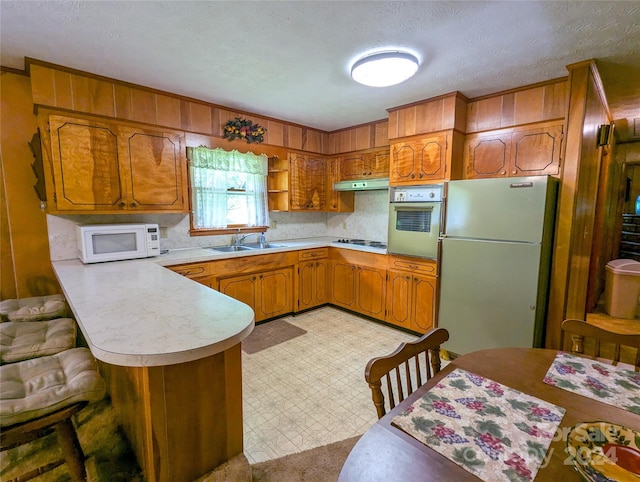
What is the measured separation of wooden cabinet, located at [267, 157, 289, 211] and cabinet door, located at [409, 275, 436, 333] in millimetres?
1916

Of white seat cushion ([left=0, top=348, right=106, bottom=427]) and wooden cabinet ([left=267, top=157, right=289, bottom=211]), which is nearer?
white seat cushion ([left=0, top=348, right=106, bottom=427])

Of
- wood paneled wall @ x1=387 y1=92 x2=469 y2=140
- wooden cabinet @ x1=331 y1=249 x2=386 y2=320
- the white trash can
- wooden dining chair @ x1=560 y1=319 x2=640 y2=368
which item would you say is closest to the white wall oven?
wooden cabinet @ x1=331 y1=249 x2=386 y2=320

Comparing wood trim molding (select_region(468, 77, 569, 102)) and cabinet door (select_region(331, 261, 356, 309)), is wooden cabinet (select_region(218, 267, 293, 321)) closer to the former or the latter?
cabinet door (select_region(331, 261, 356, 309))

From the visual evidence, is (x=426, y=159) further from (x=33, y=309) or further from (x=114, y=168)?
(x=33, y=309)

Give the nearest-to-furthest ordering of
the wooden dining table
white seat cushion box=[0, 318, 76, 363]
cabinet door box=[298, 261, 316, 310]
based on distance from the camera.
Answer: the wooden dining table < white seat cushion box=[0, 318, 76, 363] < cabinet door box=[298, 261, 316, 310]

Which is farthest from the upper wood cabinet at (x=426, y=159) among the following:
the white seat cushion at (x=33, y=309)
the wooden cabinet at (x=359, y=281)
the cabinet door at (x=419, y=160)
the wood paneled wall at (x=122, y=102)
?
the white seat cushion at (x=33, y=309)

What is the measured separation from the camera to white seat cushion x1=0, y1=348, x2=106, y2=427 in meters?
1.09

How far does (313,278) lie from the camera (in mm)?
3965

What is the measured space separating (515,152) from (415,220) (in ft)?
3.49

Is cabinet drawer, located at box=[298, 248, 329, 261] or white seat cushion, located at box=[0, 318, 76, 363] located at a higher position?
cabinet drawer, located at box=[298, 248, 329, 261]

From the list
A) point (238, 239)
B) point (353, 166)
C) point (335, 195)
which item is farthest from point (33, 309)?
point (353, 166)

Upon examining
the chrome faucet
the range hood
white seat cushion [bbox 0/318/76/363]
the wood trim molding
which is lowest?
white seat cushion [bbox 0/318/76/363]

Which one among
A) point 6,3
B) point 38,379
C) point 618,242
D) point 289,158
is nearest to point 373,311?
point 289,158

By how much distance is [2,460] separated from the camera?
161cm
